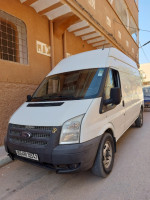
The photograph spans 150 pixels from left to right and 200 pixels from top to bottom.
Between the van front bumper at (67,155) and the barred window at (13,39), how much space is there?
12.7 ft

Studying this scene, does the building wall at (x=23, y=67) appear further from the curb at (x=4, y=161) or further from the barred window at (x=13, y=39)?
the curb at (x=4, y=161)

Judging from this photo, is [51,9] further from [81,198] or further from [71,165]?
[81,198]

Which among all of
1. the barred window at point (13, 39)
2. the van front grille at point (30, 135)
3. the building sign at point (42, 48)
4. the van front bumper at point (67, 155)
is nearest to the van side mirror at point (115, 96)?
the van front bumper at point (67, 155)

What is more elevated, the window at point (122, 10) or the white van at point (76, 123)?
the window at point (122, 10)

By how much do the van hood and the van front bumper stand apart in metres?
0.36

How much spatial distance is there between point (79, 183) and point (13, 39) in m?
4.95

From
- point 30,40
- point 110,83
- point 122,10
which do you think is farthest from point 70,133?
point 122,10

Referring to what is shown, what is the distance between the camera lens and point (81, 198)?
84.8 inches

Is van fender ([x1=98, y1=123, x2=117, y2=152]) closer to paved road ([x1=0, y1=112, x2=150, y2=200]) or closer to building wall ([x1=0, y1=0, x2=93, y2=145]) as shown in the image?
paved road ([x1=0, y1=112, x2=150, y2=200])

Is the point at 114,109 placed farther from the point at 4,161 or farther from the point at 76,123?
the point at 4,161

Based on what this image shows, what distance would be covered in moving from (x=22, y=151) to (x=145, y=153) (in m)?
2.84

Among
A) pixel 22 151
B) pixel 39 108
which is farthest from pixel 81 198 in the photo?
pixel 39 108

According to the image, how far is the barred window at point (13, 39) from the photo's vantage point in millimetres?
4824

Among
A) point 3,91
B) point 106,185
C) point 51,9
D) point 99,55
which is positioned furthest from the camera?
point 51,9
